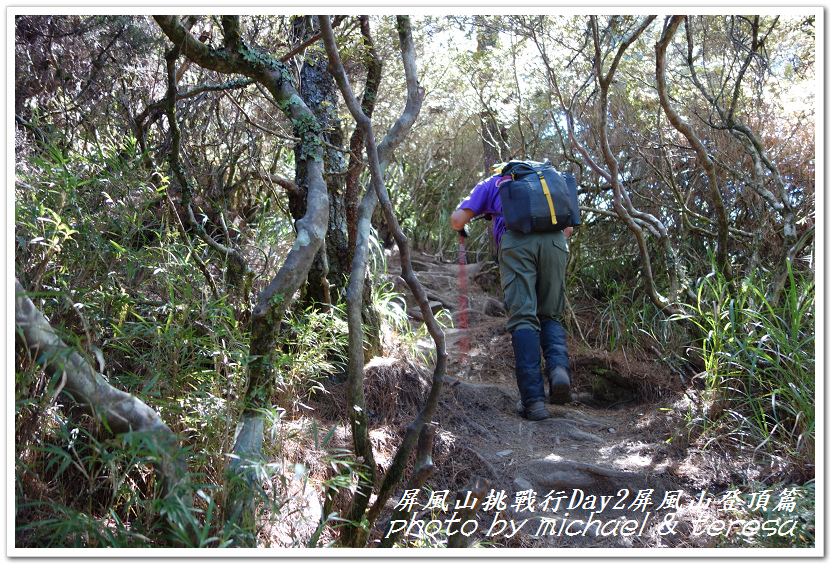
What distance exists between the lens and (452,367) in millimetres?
5016

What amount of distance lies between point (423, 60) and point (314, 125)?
547 cm

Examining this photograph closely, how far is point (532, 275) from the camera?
4.29 metres

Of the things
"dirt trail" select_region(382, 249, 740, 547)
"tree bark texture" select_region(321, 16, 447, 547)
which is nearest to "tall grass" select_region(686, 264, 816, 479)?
"dirt trail" select_region(382, 249, 740, 547)

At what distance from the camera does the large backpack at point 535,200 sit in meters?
4.13

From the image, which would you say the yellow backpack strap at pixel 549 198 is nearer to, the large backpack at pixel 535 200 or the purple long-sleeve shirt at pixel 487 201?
the large backpack at pixel 535 200

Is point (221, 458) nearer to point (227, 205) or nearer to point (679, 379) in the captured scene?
point (227, 205)

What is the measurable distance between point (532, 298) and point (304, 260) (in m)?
2.34

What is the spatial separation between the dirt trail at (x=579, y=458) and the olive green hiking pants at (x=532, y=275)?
716mm

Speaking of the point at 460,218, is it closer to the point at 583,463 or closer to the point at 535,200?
the point at 535,200

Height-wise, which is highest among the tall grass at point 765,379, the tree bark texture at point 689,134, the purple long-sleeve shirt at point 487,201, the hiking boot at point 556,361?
the tree bark texture at point 689,134

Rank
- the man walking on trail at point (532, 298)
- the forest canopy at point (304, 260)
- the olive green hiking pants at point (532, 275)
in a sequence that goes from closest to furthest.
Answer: the forest canopy at point (304, 260) → the man walking on trail at point (532, 298) → the olive green hiking pants at point (532, 275)

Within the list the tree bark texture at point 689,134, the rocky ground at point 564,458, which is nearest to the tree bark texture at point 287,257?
the rocky ground at point 564,458

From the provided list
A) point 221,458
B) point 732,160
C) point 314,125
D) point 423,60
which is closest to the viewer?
point 221,458
